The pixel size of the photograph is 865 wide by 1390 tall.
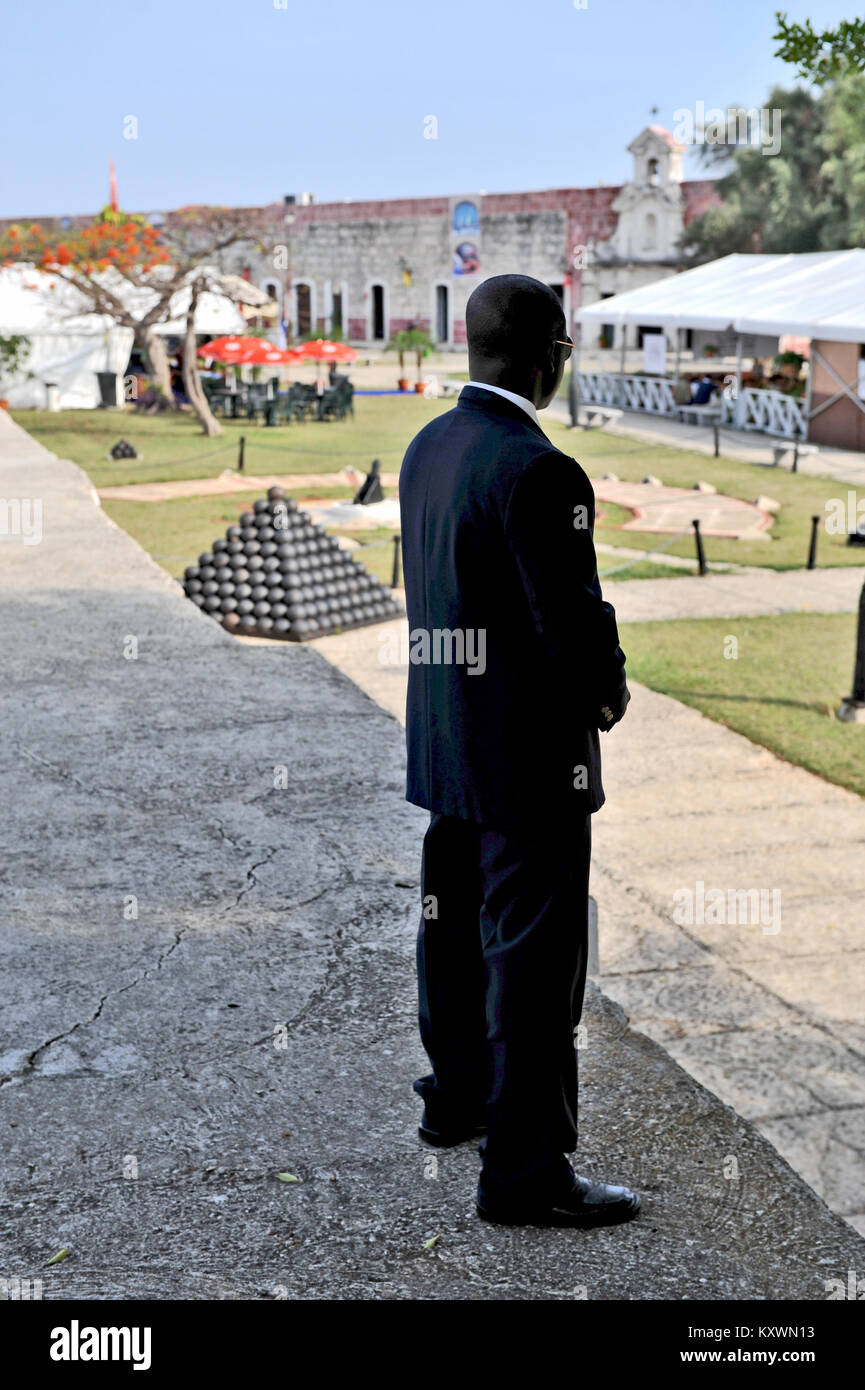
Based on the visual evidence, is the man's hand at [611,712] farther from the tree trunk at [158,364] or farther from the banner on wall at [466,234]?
the banner on wall at [466,234]

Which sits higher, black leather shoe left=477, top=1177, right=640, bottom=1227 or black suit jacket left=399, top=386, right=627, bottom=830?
black suit jacket left=399, top=386, right=627, bottom=830

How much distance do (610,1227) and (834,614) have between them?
367 inches

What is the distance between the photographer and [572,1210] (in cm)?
228

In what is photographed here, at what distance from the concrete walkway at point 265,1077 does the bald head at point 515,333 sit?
1.35 m

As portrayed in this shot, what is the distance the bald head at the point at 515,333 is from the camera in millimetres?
2223

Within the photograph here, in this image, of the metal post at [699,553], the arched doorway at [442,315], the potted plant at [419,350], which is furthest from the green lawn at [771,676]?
the arched doorway at [442,315]

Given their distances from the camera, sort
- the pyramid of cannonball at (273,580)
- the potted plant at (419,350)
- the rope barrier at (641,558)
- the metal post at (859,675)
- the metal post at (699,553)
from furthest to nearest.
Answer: the potted plant at (419,350)
the rope barrier at (641,558)
the metal post at (699,553)
the pyramid of cannonball at (273,580)
the metal post at (859,675)

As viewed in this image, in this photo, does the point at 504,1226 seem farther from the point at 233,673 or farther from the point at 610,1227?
the point at 233,673

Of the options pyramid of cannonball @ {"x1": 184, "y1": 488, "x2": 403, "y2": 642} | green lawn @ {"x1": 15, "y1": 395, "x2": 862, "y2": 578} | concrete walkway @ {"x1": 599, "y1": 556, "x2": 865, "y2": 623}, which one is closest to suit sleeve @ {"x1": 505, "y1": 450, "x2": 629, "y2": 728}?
pyramid of cannonball @ {"x1": 184, "y1": 488, "x2": 403, "y2": 642}

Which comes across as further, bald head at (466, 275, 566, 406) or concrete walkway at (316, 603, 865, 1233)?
concrete walkway at (316, 603, 865, 1233)

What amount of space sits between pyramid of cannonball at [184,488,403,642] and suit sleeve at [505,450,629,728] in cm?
801

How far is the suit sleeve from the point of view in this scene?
6.89 feet

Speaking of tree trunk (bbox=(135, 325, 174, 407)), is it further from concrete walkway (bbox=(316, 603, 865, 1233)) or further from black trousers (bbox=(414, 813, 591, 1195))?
black trousers (bbox=(414, 813, 591, 1195))

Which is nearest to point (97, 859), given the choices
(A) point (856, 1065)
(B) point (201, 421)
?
(A) point (856, 1065)
